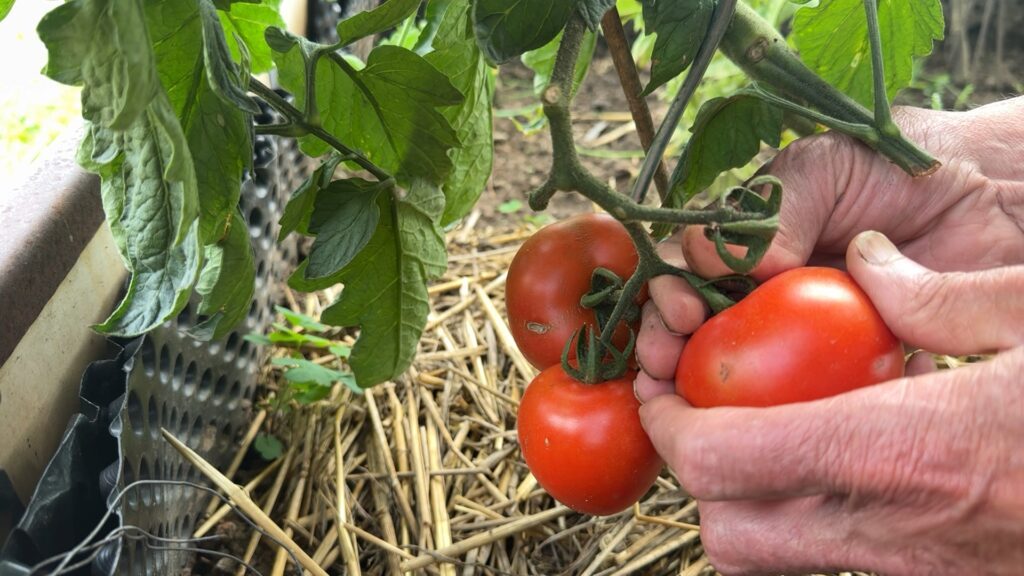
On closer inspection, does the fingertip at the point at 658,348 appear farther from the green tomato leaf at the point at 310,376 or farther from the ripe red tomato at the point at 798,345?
the green tomato leaf at the point at 310,376

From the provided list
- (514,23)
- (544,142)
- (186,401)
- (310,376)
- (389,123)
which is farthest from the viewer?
(544,142)

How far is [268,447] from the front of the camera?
4.28ft

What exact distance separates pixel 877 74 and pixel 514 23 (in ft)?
1.03

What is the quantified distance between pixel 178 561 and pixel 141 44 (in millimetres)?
684

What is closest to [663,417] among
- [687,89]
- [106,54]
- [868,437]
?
[868,437]

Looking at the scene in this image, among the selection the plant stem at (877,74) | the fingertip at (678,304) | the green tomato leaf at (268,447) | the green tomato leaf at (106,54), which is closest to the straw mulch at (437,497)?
the green tomato leaf at (268,447)

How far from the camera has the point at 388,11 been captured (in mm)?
801

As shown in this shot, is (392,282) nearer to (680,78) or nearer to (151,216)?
(151,216)

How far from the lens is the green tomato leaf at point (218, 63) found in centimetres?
67

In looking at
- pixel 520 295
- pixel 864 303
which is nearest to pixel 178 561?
pixel 520 295

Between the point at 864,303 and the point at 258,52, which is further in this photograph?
the point at 258,52

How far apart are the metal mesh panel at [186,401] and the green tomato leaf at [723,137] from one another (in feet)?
1.25

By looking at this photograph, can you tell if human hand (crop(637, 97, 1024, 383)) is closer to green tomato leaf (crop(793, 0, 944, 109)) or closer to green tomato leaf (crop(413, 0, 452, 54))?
green tomato leaf (crop(793, 0, 944, 109))

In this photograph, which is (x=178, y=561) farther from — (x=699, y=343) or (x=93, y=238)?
(x=699, y=343)
